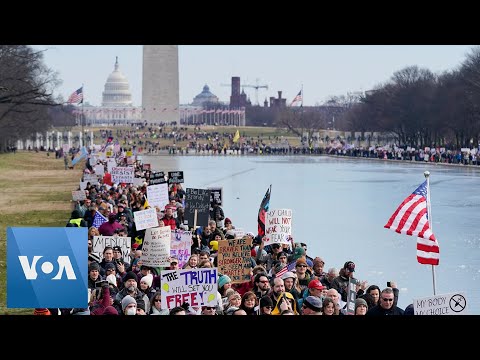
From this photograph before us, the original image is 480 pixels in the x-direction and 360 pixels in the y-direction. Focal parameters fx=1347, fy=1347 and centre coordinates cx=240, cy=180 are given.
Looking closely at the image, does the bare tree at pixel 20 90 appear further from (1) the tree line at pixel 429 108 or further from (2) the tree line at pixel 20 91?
(1) the tree line at pixel 429 108

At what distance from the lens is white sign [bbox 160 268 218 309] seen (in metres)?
12.8

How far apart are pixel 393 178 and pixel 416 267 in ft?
140

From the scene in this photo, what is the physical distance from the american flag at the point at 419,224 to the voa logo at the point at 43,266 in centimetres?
731

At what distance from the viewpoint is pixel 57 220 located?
116 ft

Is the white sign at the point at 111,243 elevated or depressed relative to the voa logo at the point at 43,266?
depressed

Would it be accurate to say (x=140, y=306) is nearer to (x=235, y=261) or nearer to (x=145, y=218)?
(x=235, y=261)

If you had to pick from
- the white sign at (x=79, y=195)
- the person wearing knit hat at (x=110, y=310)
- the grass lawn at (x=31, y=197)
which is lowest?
the grass lawn at (x=31, y=197)

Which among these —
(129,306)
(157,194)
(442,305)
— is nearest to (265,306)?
(129,306)

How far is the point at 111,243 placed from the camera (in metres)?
18.0

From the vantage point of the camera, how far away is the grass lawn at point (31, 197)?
33.3m

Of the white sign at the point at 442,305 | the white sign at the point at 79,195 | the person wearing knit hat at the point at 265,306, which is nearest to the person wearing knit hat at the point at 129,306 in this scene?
the person wearing knit hat at the point at 265,306
